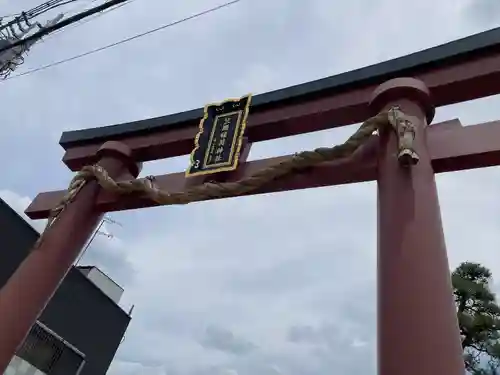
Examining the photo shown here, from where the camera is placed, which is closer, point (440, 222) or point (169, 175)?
point (440, 222)

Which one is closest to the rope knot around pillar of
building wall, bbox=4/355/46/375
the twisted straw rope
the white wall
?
the twisted straw rope

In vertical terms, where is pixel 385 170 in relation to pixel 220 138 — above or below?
below

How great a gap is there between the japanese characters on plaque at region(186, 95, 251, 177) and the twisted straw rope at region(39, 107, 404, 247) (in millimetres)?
215

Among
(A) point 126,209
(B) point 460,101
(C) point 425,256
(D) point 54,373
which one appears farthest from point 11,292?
(D) point 54,373

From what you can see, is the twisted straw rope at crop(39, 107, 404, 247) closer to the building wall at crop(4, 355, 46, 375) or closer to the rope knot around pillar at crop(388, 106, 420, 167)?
the rope knot around pillar at crop(388, 106, 420, 167)

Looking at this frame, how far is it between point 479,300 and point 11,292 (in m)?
7.83

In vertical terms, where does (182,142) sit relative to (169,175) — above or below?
above

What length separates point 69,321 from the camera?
6.64 m

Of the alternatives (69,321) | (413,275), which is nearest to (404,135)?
(413,275)

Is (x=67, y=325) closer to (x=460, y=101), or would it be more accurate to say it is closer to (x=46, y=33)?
(x=46, y=33)

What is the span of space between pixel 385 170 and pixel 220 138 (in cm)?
123

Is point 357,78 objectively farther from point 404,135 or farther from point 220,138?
point 220,138

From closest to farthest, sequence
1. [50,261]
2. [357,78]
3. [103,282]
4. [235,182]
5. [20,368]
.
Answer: [235,182] → [357,78] → [50,261] → [20,368] → [103,282]

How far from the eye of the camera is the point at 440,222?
1.92 m
